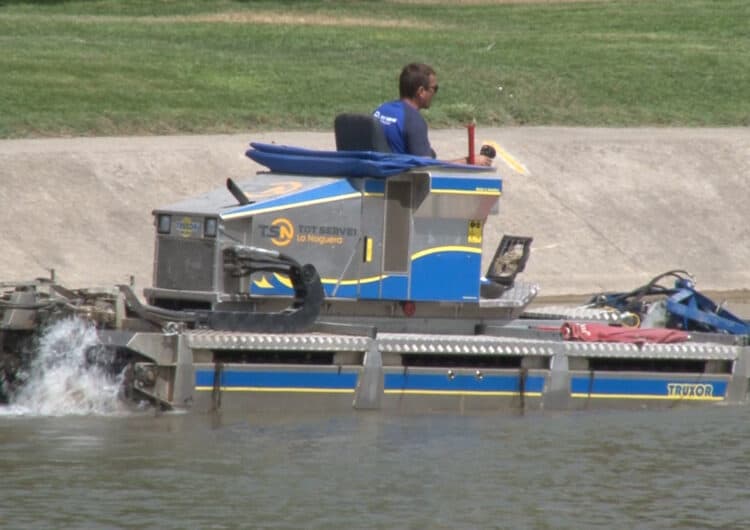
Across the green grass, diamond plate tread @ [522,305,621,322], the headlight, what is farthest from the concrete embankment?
the headlight

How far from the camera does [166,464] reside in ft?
37.9

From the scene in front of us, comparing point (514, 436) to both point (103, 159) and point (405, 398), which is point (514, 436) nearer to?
point (405, 398)

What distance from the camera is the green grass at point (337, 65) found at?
2534cm

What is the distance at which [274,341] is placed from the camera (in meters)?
13.0

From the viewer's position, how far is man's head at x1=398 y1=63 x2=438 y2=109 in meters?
13.8

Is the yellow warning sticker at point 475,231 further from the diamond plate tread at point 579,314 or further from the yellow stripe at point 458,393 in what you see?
the diamond plate tread at point 579,314

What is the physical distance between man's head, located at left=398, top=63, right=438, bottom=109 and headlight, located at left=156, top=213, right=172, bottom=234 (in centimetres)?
190

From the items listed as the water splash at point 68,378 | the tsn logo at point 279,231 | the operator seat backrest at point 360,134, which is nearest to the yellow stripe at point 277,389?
the water splash at point 68,378

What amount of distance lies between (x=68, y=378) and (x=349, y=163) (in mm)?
2422

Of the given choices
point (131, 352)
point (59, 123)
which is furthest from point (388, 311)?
point (59, 123)

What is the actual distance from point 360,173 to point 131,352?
2026mm

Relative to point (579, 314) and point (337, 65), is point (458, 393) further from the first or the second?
point (337, 65)

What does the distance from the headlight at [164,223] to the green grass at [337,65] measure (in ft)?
33.9

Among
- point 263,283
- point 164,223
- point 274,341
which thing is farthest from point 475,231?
point 164,223
